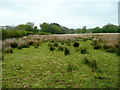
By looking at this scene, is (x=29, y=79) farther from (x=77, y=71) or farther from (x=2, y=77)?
(x=77, y=71)

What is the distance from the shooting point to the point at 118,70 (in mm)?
4180

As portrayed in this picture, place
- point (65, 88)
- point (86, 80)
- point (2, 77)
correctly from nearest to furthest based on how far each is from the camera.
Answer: point (65, 88) < point (86, 80) < point (2, 77)

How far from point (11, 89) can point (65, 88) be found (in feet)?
4.11

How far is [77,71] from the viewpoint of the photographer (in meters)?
4.12

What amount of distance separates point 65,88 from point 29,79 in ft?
3.66

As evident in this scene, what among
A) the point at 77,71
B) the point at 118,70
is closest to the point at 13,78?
the point at 77,71

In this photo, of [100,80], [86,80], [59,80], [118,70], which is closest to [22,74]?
[59,80]

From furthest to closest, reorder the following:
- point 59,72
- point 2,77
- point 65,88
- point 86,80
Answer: point 59,72, point 2,77, point 86,80, point 65,88

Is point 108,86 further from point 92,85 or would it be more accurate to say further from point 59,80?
point 59,80

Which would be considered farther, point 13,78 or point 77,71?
point 77,71

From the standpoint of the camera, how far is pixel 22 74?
3.92m

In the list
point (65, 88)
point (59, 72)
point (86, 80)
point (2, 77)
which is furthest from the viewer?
point (59, 72)

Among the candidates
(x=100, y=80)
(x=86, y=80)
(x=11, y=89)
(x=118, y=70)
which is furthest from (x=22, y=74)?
(x=118, y=70)

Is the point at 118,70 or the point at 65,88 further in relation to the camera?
the point at 118,70
